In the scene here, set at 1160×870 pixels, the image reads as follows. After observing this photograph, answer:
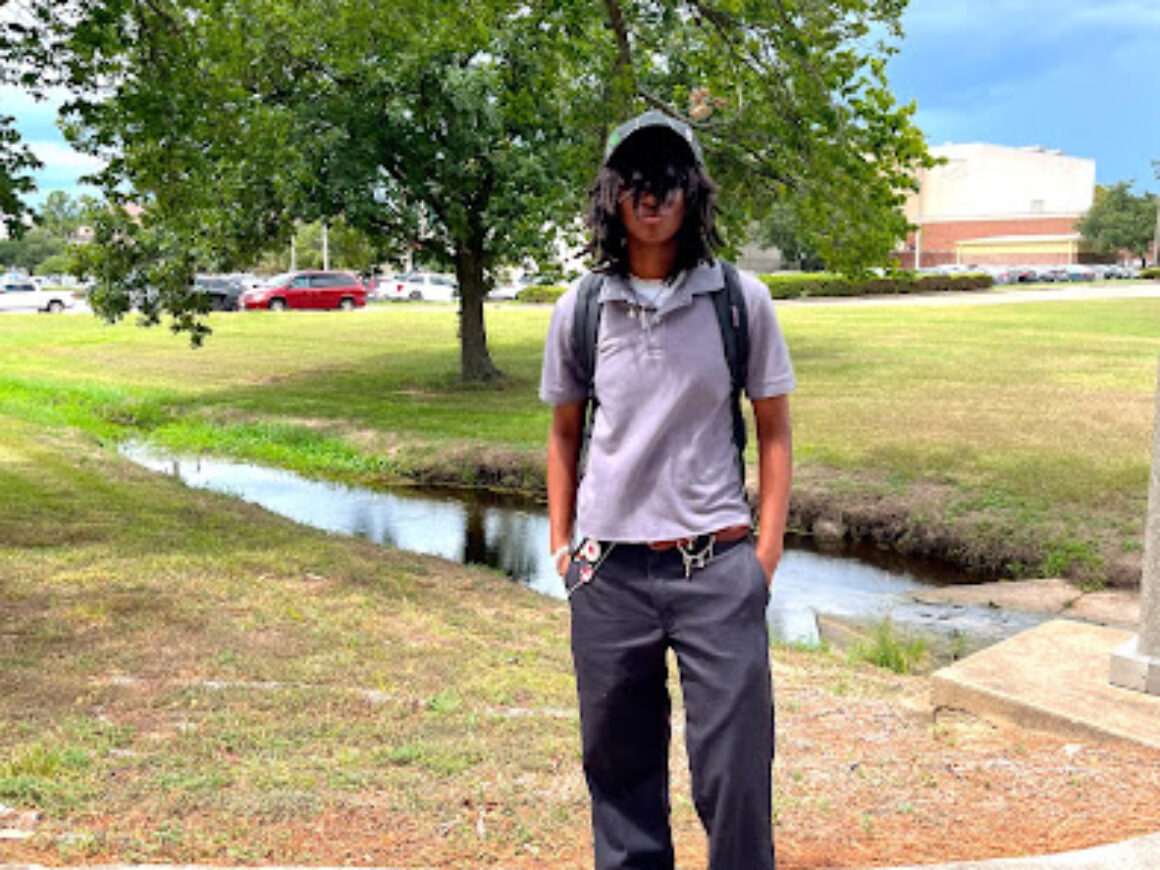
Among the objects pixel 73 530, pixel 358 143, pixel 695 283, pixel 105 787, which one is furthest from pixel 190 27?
pixel 695 283

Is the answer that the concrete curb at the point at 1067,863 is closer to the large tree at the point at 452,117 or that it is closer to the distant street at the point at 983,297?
the large tree at the point at 452,117

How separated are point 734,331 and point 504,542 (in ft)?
29.4

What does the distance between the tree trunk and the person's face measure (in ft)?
57.2

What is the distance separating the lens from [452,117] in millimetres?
18000

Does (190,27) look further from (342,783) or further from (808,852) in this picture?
(808,852)

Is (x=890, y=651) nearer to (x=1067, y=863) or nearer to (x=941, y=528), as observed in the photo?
(x=941, y=528)

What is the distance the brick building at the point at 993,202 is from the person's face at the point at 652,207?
10293cm

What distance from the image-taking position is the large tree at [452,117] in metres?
10.2

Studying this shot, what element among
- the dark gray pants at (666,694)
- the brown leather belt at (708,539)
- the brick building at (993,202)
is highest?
the brick building at (993,202)

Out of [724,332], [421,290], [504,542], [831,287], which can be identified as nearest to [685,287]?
[724,332]

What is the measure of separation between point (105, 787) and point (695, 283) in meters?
2.67

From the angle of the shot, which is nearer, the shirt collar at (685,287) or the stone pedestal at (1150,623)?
the shirt collar at (685,287)

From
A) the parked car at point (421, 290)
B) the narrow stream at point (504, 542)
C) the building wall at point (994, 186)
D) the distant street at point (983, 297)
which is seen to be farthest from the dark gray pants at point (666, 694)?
the building wall at point (994, 186)

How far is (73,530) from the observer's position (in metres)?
8.49
